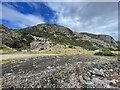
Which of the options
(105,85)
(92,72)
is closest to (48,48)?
(92,72)

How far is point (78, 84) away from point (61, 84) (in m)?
1.37

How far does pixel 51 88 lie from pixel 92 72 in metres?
5.84

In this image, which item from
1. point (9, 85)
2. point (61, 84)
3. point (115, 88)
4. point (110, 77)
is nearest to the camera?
point (115, 88)

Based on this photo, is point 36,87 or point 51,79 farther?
point 51,79

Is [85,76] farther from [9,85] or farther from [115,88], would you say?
[9,85]

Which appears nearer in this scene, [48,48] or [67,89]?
[67,89]

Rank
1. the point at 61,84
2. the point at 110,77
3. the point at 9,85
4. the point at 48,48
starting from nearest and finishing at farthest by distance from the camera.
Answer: the point at 61,84
the point at 9,85
the point at 110,77
the point at 48,48

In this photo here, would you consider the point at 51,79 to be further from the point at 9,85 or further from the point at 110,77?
the point at 110,77

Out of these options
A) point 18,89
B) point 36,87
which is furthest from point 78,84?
point 18,89

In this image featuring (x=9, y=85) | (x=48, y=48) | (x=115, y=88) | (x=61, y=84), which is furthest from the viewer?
(x=48, y=48)

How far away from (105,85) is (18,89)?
6.91 metres

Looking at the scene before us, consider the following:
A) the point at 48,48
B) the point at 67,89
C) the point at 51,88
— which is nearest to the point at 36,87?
the point at 51,88

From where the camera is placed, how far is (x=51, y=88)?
13.8m

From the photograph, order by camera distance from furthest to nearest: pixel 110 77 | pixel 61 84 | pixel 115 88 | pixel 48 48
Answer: pixel 48 48
pixel 110 77
pixel 61 84
pixel 115 88
